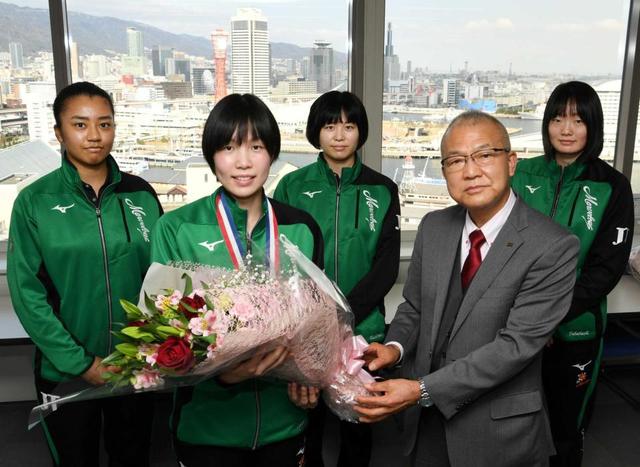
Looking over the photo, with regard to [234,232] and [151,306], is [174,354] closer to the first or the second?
[151,306]

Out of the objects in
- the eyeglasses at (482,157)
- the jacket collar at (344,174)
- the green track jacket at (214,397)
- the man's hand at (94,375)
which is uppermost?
the eyeglasses at (482,157)

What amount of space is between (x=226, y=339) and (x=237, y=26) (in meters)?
2.99

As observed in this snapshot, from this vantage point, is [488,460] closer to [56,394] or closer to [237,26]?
[56,394]

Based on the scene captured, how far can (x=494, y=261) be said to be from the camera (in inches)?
60.4

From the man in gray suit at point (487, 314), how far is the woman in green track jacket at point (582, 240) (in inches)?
34.2

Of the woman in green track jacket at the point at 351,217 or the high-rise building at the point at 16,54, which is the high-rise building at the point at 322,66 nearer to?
the woman in green track jacket at the point at 351,217

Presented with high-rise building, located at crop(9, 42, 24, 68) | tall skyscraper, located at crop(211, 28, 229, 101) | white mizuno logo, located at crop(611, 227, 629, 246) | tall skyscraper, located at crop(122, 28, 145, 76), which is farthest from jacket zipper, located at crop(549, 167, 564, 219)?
high-rise building, located at crop(9, 42, 24, 68)

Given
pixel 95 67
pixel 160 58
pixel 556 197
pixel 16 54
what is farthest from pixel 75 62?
pixel 556 197

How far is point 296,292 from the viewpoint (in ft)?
4.46

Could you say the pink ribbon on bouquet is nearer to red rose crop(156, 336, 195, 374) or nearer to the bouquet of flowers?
the bouquet of flowers

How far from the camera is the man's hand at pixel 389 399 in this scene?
1.56 meters

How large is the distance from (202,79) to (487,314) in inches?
110

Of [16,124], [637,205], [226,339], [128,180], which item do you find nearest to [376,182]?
[128,180]

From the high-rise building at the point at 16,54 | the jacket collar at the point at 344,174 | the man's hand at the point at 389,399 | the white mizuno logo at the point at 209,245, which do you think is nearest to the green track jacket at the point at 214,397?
the white mizuno logo at the point at 209,245
